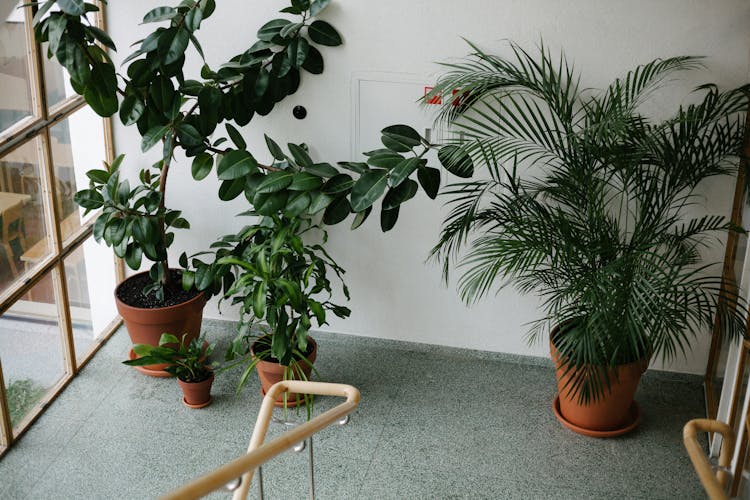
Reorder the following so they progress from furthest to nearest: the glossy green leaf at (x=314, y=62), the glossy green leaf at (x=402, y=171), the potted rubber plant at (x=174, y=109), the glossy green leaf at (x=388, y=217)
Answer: the glossy green leaf at (x=314, y=62) < the potted rubber plant at (x=174, y=109) < the glossy green leaf at (x=388, y=217) < the glossy green leaf at (x=402, y=171)

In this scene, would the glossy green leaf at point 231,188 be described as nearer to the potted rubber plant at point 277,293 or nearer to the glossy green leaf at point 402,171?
the potted rubber plant at point 277,293

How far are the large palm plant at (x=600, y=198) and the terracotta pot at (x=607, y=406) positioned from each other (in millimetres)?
83

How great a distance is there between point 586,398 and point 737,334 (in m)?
0.81

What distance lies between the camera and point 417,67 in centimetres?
499

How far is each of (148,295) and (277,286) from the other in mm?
1120

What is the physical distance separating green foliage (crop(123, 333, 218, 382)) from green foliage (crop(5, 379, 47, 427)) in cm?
57

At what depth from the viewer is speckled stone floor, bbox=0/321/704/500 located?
4.48 meters

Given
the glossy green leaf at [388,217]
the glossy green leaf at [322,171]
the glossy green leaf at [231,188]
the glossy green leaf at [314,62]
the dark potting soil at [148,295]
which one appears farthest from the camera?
the dark potting soil at [148,295]

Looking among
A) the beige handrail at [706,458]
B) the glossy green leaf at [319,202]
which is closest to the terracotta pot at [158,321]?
the glossy green leaf at [319,202]

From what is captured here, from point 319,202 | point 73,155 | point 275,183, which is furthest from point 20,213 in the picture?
point 319,202

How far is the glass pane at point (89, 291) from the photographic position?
535 centimetres

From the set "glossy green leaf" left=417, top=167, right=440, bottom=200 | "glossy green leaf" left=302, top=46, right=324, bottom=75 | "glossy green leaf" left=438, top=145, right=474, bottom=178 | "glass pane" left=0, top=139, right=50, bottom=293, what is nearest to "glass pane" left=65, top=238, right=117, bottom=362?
"glass pane" left=0, top=139, right=50, bottom=293

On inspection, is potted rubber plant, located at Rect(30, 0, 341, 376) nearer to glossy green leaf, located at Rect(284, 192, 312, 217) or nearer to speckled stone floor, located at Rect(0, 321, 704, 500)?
glossy green leaf, located at Rect(284, 192, 312, 217)

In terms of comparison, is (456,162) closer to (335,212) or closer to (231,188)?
(335,212)
